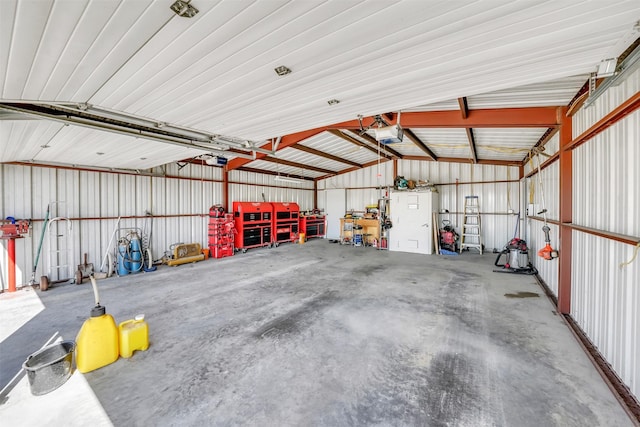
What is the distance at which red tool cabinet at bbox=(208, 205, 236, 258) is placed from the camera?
8.15 m

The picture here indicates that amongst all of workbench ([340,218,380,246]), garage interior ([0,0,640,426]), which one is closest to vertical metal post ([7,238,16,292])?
garage interior ([0,0,640,426])

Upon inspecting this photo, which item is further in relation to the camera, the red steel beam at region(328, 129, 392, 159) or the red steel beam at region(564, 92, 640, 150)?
the red steel beam at region(328, 129, 392, 159)

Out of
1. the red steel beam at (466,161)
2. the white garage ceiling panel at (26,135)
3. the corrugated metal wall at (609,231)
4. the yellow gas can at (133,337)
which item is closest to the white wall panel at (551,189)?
the corrugated metal wall at (609,231)

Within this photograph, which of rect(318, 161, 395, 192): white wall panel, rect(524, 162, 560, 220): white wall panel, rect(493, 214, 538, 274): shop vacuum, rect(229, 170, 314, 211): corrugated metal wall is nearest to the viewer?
rect(524, 162, 560, 220): white wall panel

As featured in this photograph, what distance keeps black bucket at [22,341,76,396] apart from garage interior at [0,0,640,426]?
1.1 inches

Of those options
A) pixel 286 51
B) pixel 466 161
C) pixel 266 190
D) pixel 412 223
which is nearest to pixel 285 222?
pixel 266 190

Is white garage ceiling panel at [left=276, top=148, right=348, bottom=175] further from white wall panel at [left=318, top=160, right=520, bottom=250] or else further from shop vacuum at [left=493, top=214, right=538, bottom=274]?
shop vacuum at [left=493, top=214, right=538, bottom=274]

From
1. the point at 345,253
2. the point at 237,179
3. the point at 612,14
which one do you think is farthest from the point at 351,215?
the point at 612,14

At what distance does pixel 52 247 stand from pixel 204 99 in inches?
239

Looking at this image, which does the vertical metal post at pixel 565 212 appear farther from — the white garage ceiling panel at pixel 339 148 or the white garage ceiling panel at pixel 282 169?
the white garage ceiling panel at pixel 282 169

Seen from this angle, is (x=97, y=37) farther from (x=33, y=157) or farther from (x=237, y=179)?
(x=237, y=179)

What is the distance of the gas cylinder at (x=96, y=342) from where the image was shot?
2457 mm

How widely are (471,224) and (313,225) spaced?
268 inches

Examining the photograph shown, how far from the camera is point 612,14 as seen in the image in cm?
146
